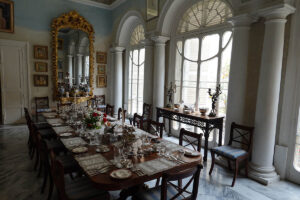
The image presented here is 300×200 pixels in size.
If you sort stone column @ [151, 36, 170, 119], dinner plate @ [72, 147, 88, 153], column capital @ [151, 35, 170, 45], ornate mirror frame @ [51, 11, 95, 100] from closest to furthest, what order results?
dinner plate @ [72, 147, 88, 153], column capital @ [151, 35, 170, 45], stone column @ [151, 36, 170, 119], ornate mirror frame @ [51, 11, 95, 100]

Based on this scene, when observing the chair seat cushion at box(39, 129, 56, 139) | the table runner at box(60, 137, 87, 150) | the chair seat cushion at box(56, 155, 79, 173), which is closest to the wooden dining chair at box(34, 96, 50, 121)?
the chair seat cushion at box(39, 129, 56, 139)

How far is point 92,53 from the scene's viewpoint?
781 cm

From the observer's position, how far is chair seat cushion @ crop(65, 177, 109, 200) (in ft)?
6.67

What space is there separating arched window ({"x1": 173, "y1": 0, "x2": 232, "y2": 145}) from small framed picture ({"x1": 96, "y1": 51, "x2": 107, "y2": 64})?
371 cm

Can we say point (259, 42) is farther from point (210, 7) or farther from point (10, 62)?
point (10, 62)

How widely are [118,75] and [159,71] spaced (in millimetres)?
2800

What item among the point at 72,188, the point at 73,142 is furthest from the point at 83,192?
the point at 73,142

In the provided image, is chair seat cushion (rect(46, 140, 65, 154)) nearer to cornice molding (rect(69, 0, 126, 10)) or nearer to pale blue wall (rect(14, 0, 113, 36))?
pale blue wall (rect(14, 0, 113, 36))

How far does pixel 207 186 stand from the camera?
3.19 meters

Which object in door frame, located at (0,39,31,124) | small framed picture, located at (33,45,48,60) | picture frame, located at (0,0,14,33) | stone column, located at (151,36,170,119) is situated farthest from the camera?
small framed picture, located at (33,45,48,60)

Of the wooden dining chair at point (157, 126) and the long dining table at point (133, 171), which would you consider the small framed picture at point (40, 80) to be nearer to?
the long dining table at point (133, 171)

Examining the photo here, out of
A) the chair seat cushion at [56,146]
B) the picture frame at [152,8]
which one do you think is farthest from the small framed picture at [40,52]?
the chair seat cushion at [56,146]

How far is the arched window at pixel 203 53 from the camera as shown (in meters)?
4.35

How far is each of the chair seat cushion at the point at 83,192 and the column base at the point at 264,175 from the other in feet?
8.47
